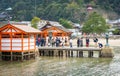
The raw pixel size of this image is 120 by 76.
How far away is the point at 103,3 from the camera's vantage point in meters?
159

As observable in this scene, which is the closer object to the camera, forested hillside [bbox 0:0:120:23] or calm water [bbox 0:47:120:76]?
calm water [bbox 0:47:120:76]

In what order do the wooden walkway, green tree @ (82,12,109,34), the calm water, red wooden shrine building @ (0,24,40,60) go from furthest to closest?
green tree @ (82,12,109,34) < the wooden walkway < red wooden shrine building @ (0,24,40,60) < the calm water

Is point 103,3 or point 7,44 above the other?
point 103,3

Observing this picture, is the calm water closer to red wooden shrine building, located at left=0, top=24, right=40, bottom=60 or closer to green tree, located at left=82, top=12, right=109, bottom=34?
red wooden shrine building, located at left=0, top=24, right=40, bottom=60

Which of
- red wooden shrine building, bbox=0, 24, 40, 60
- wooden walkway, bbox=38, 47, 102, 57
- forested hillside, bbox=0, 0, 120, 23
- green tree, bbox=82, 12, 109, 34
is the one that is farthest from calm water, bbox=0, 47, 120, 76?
forested hillside, bbox=0, 0, 120, 23

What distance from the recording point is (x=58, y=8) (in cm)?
14462

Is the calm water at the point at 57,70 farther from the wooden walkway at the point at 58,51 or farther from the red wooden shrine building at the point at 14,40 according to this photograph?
the wooden walkway at the point at 58,51

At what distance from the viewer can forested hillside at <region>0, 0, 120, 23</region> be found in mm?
142500

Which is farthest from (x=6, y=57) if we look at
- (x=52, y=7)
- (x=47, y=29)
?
(x=52, y=7)

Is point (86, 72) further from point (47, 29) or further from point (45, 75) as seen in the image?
point (47, 29)

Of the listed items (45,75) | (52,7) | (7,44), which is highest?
(52,7)

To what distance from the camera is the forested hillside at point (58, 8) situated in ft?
468

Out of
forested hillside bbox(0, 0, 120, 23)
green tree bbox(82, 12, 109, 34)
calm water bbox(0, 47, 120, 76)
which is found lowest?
calm water bbox(0, 47, 120, 76)

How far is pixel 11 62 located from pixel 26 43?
10.2 ft
